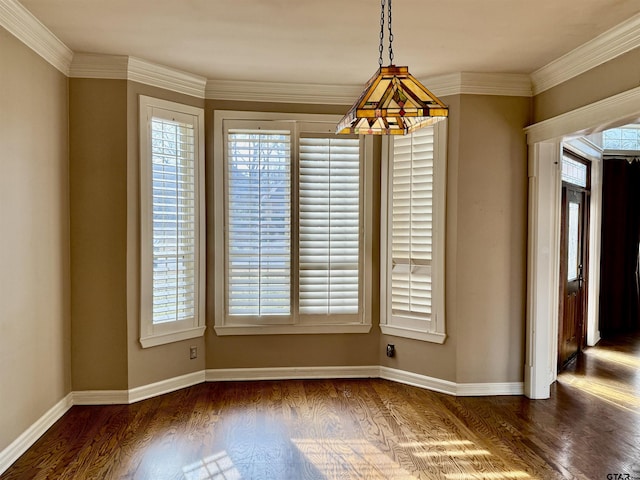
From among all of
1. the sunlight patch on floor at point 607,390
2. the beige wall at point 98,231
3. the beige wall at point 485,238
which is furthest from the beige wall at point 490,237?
the beige wall at point 98,231

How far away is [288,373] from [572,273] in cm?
340

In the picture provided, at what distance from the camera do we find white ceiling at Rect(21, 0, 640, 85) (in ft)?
9.62

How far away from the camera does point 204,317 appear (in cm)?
453

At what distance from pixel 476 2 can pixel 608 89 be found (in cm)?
123

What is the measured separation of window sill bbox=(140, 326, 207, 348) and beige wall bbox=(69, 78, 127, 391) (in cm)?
18

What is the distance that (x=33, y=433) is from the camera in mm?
3301

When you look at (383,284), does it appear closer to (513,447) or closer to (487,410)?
(487,410)

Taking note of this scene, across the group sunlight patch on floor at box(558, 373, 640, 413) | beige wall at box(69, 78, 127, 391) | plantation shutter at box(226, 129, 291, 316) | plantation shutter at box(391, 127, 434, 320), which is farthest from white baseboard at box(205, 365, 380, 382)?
sunlight patch on floor at box(558, 373, 640, 413)

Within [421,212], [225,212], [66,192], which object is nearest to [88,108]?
[66,192]

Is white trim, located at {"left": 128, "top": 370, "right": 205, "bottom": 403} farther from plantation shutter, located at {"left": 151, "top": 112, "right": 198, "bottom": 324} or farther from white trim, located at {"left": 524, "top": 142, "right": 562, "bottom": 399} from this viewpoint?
white trim, located at {"left": 524, "top": 142, "right": 562, "bottom": 399}

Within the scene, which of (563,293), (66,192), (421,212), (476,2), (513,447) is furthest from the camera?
(563,293)

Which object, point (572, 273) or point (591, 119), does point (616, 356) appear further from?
point (591, 119)

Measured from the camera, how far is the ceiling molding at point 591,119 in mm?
3133

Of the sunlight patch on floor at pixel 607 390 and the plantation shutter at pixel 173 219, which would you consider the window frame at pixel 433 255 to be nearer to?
the sunlight patch on floor at pixel 607 390
